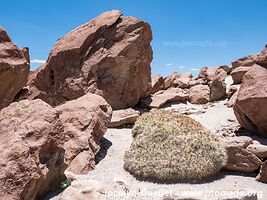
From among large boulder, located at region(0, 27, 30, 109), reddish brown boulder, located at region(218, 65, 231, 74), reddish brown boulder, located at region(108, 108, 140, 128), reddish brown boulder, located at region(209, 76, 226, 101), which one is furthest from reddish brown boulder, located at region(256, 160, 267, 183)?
reddish brown boulder, located at region(218, 65, 231, 74)

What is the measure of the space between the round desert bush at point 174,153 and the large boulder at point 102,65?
5729 mm

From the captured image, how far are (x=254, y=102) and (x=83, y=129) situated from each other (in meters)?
4.91

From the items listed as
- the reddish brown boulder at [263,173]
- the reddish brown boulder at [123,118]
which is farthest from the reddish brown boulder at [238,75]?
the reddish brown boulder at [263,173]

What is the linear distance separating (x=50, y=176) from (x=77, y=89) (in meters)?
7.62

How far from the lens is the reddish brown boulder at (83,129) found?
28.9 ft

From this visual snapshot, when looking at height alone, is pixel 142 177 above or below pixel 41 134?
below

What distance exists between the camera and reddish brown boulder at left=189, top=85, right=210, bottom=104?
17734mm

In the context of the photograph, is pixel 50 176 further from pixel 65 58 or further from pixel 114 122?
pixel 65 58

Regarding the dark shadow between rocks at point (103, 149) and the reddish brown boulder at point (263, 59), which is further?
the reddish brown boulder at point (263, 59)

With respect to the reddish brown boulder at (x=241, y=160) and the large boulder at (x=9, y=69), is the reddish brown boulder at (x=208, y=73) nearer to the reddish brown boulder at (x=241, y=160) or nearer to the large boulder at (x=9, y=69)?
the reddish brown boulder at (x=241, y=160)

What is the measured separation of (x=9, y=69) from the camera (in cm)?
1031

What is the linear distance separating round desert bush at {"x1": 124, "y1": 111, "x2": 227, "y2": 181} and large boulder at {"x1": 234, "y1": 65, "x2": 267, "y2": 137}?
6.71ft

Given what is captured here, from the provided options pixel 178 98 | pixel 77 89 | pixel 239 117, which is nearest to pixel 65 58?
pixel 77 89

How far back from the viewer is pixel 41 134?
7172mm
